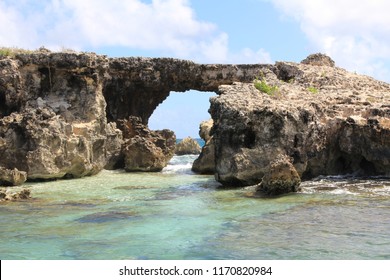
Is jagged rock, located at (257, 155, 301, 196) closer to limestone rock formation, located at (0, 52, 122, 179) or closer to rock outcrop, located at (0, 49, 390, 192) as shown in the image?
rock outcrop, located at (0, 49, 390, 192)

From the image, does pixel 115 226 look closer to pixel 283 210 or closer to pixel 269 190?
pixel 283 210

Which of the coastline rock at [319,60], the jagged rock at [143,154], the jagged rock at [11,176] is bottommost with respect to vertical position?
the jagged rock at [11,176]

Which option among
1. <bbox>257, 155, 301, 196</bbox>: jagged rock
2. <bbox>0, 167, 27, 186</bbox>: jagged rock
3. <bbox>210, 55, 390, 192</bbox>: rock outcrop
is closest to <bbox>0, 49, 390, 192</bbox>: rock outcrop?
<bbox>210, 55, 390, 192</bbox>: rock outcrop

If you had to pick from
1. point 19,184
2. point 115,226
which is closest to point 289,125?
point 115,226

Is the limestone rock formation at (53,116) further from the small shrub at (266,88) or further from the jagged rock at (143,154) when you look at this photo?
the small shrub at (266,88)

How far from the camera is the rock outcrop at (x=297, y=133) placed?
18.0m

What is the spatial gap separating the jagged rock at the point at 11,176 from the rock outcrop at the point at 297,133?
776cm

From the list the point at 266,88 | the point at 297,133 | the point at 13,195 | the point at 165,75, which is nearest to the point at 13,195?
the point at 13,195

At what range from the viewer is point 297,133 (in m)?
18.3

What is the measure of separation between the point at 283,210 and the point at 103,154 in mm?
14954

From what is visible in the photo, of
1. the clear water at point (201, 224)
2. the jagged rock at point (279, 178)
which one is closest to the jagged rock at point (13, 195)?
the clear water at point (201, 224)

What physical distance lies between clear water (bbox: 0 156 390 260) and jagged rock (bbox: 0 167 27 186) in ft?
7.29

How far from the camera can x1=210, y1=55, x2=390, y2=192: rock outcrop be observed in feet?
59.1
